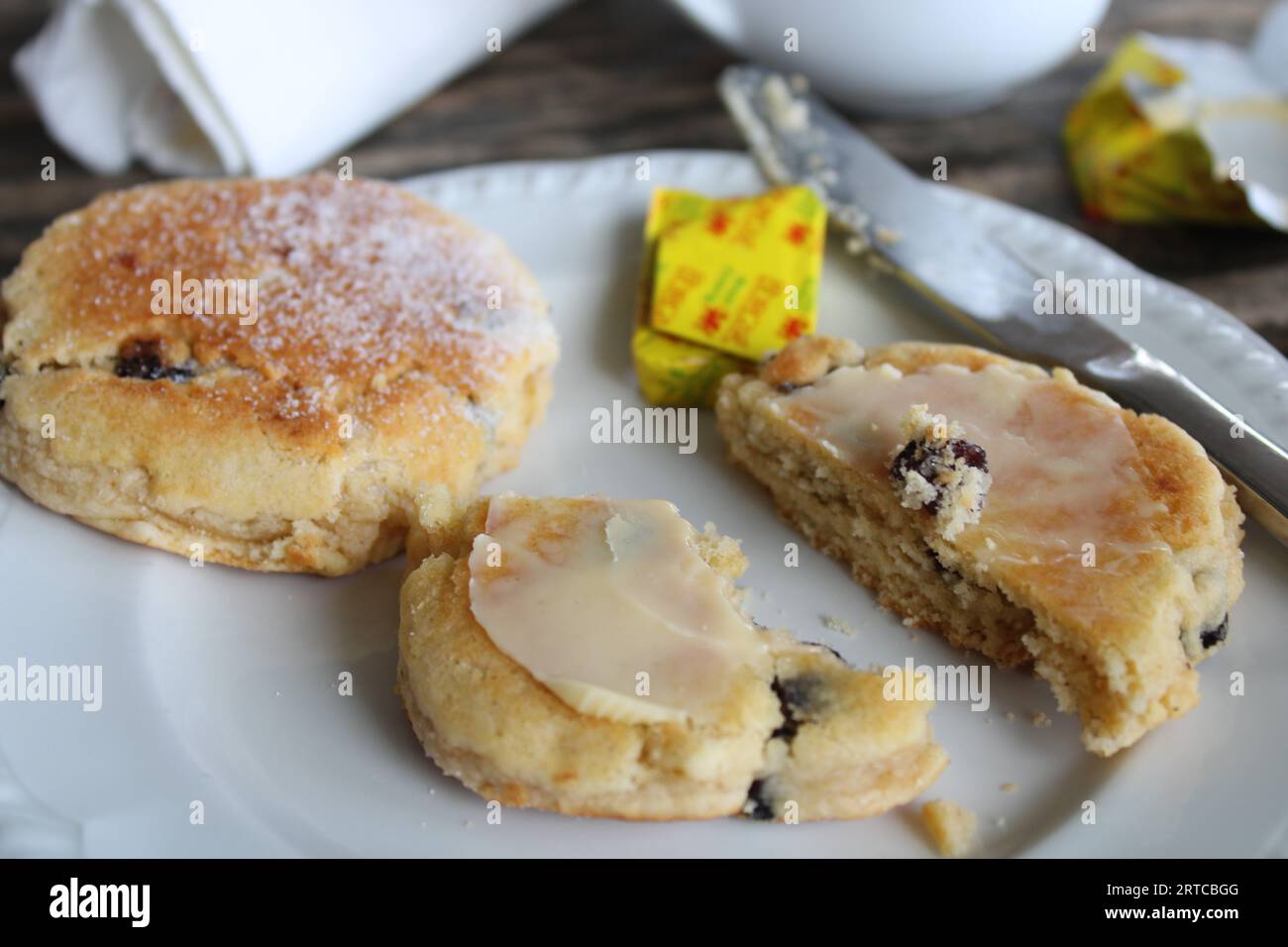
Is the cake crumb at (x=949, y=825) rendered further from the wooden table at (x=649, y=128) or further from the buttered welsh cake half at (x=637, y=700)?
the wooden table at (x=649, y=128)

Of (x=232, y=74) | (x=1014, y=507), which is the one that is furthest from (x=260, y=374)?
(x=1014, y=507)

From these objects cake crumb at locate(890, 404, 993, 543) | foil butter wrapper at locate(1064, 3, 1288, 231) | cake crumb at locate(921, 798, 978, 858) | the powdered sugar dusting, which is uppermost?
foil butter wrapper at locate(1064, 3, 1288, 231)

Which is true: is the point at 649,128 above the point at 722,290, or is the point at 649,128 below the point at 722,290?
above

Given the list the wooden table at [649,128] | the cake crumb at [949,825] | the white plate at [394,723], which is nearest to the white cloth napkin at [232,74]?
the wooden table at [649,128]

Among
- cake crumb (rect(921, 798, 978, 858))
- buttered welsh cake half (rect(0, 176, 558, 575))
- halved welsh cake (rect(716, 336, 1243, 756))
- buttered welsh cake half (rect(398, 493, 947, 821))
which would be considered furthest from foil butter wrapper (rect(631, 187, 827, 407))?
cake crumb (rect(921, 798, 978, 858))

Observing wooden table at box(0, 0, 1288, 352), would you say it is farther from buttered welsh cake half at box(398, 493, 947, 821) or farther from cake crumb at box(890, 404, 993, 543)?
buttered welsh cake half at box(398, 493, 947, 821)

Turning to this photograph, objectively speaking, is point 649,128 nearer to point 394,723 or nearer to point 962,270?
point 962,270
